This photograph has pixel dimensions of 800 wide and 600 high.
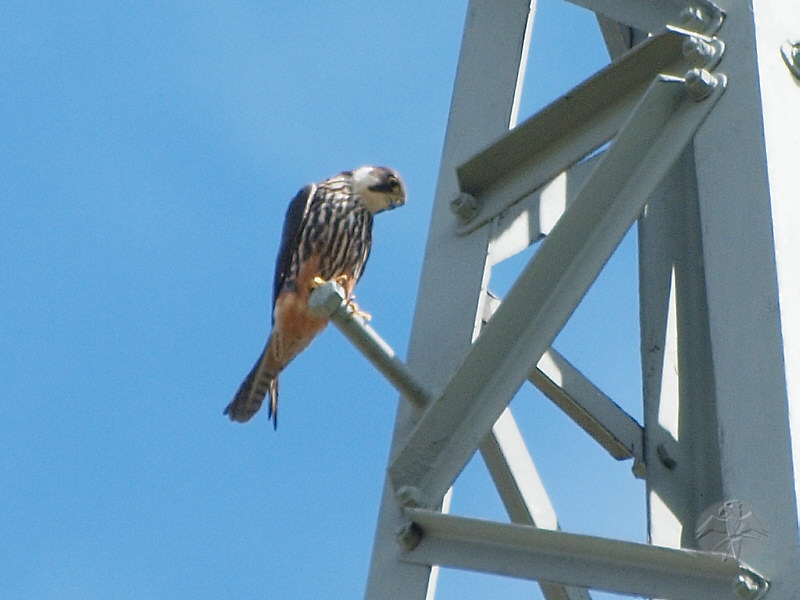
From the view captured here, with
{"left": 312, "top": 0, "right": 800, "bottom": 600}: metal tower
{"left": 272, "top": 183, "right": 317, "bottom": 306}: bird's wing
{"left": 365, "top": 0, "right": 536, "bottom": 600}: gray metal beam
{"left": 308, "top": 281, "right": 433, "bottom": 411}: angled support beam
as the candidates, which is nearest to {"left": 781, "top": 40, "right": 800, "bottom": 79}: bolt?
{"left": 312, "top": 0, "right": 800, "bottom": 600}: metal tower

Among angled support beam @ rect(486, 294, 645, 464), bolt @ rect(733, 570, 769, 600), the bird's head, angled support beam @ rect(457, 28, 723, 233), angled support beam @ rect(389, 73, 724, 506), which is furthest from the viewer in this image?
the bird's head

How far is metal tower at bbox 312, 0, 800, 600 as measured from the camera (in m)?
1.98

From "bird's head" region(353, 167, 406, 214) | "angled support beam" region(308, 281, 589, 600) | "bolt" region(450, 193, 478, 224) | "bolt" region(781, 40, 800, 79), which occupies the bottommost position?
"angled support beam" region(308, 281, 589, 600)

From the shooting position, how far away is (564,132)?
2730 millimetres

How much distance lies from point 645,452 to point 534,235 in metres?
0.51

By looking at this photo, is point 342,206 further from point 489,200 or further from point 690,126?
point 690,126

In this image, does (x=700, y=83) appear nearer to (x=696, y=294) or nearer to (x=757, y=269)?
(x=757, y=269)

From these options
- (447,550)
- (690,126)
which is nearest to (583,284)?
(690,126)

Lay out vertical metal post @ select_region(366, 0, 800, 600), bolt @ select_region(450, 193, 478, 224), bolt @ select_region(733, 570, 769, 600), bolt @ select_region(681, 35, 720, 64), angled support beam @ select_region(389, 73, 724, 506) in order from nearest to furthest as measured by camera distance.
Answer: bolt @ select_region(733, 570, 769, 600)
vertical metal post @ select_region(366, 0, 800, 600)
angled support beam @ select_region(389, 73, 724, 506)
bolt @ select_region(681, 35, 720, 64)
bolt @ select_region(450, 193, 478, 224)

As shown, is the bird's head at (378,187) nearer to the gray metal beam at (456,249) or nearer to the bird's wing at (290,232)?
the bird's wing at (290,232)

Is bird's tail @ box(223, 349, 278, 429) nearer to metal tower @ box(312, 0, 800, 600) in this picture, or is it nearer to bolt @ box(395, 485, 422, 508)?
metal tower @ box(312, 0, 800, 600)

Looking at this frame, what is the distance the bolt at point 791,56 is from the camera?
235cm

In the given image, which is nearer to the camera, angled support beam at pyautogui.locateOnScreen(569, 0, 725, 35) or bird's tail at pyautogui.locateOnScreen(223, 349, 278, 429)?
angled support beam at pyautogui.locateOnScreen(569, 0, 725, 35)

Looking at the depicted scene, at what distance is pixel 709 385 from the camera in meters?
2.85
